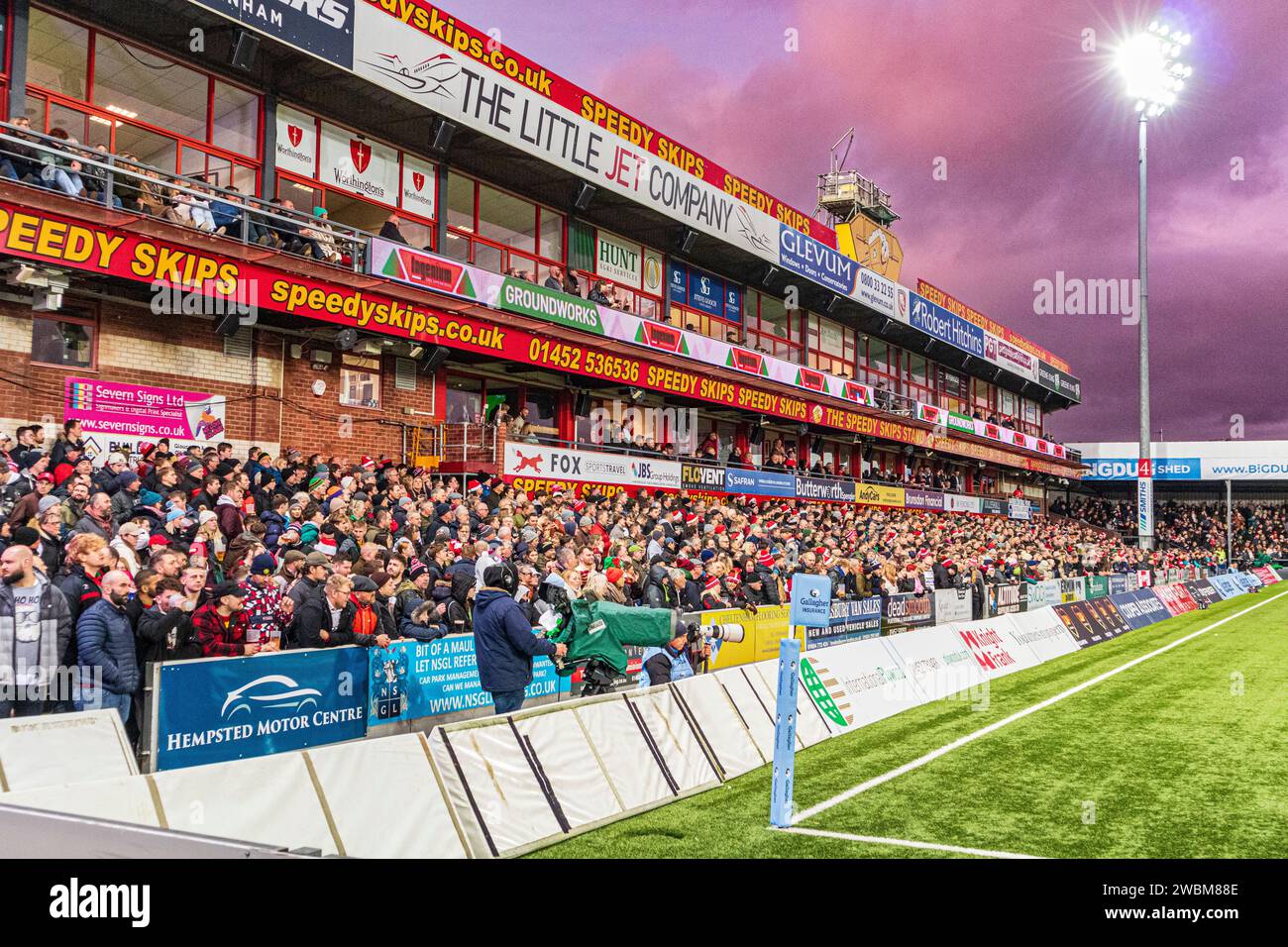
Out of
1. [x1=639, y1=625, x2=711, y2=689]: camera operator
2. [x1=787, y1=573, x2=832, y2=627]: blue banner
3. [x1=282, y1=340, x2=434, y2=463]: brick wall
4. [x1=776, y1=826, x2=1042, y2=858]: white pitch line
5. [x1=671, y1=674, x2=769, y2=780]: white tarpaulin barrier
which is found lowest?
[x1=776, y1=826, x2=1042, y2=858]: white pitch line

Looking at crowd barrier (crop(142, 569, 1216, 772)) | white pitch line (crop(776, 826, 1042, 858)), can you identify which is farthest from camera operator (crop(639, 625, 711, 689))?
white pitch line (crop(776, 826, 1042, 858))

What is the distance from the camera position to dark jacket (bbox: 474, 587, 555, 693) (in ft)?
25.5

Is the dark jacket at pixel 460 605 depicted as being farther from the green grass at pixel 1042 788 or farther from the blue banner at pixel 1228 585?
the blue banner at pixel 1228 585

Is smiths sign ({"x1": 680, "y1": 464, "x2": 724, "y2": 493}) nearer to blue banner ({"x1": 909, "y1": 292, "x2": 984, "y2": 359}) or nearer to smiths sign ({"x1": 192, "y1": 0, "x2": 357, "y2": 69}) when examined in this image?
smiths sign ({"x1": 192, "y1": 0, "x2": 357, "y2": 69})

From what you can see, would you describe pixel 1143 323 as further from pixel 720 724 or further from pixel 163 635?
pixel 163 635

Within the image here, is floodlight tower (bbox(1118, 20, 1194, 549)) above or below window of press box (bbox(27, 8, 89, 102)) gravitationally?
above

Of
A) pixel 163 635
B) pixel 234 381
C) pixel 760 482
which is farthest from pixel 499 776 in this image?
pixel 760 482

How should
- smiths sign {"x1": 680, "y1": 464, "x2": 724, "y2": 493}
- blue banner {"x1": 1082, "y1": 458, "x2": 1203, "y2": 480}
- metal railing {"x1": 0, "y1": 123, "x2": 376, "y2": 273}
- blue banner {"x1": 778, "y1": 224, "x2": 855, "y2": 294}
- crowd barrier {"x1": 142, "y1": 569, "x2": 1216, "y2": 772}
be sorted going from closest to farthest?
1. crowd barrier {"x1": 142, "y1": 569, "x2": 1216, "y2": 772}
2. metal railing {"x1": 0, "y1": 123, "x2": 376, "y2": 273}
3. smiths sign {"x1": 680, "y1": 464, "x2": 724, "y2": 493}
4. blue banner {"x1": 778, "y1": 224, "x2": 855, "y2": 294}
5. blue banner {"x1": 1082, "y1": 458, "x2": 1203, "y2": 480}

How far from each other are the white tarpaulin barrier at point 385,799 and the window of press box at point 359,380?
47.7 feet

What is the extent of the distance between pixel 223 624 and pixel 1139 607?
85.2 ft

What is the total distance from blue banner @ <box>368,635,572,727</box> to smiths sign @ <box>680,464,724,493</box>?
54.4 feet

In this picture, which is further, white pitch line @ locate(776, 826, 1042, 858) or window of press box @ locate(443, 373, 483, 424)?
window of press box @ locate(443, 373, 483, 424)
